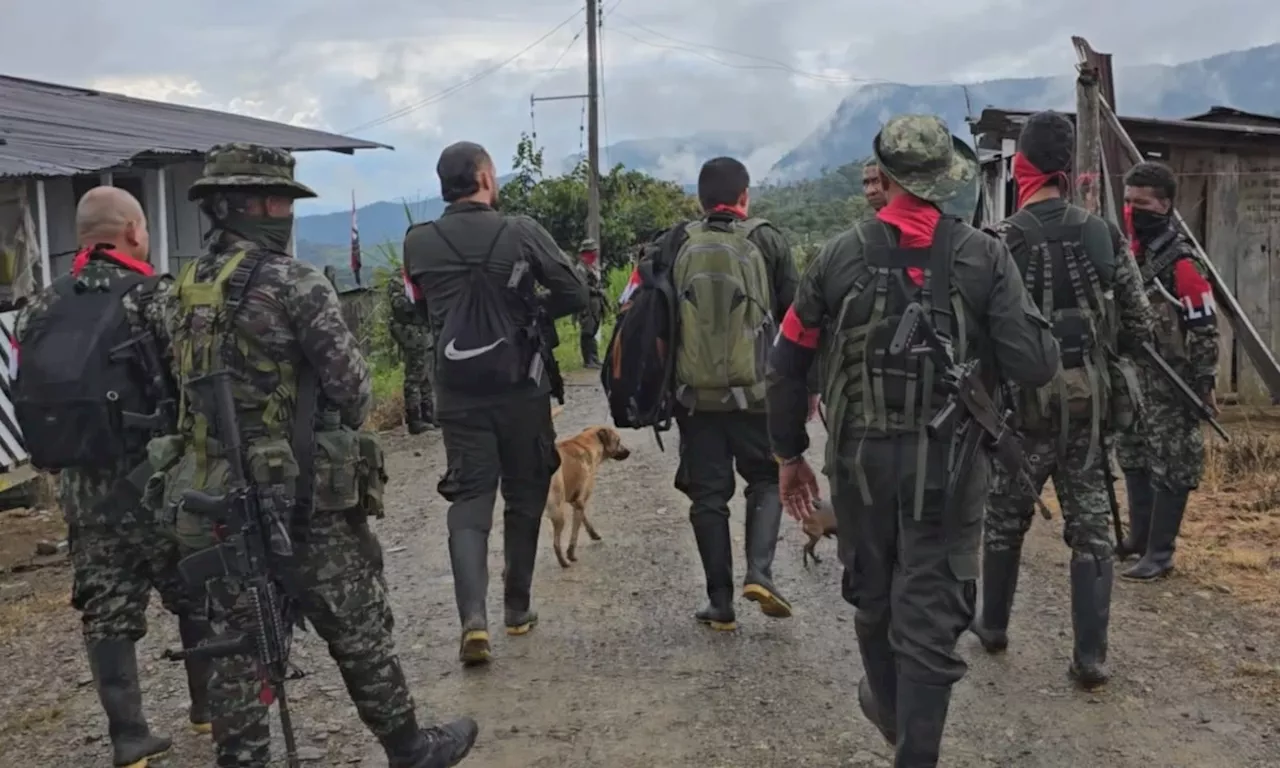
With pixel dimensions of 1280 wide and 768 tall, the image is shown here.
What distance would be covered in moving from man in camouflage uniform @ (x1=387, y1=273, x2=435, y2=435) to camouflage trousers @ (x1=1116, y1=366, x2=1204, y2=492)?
656 cm

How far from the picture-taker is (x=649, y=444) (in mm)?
10234

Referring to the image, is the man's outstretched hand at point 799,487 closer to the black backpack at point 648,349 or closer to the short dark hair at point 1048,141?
the black backpack at point 648,349

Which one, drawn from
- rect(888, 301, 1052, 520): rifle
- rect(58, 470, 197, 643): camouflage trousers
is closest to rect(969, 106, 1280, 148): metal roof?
rect(888, 301, 1052, 520): rifle

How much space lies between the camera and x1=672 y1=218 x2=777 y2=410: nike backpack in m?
4.96

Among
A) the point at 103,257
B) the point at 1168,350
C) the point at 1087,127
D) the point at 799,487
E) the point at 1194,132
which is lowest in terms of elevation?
the point at 799,487

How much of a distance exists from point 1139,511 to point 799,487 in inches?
136

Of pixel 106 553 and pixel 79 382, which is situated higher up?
pixel 79 382

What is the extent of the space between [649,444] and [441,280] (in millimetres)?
5556

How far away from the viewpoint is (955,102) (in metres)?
61.0

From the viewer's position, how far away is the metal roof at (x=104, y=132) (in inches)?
417

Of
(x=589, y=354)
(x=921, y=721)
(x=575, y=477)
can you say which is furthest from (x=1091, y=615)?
(x=589, y=354)

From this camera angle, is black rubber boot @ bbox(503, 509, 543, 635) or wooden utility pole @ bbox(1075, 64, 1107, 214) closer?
black rubber boot @ bbox(503, 509, 543, 635)

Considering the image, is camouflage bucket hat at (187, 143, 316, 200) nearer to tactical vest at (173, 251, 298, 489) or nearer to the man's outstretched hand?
tactical vest at (173, 251, 298, 489)

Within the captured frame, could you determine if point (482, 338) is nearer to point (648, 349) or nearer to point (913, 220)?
point (648, 349)
